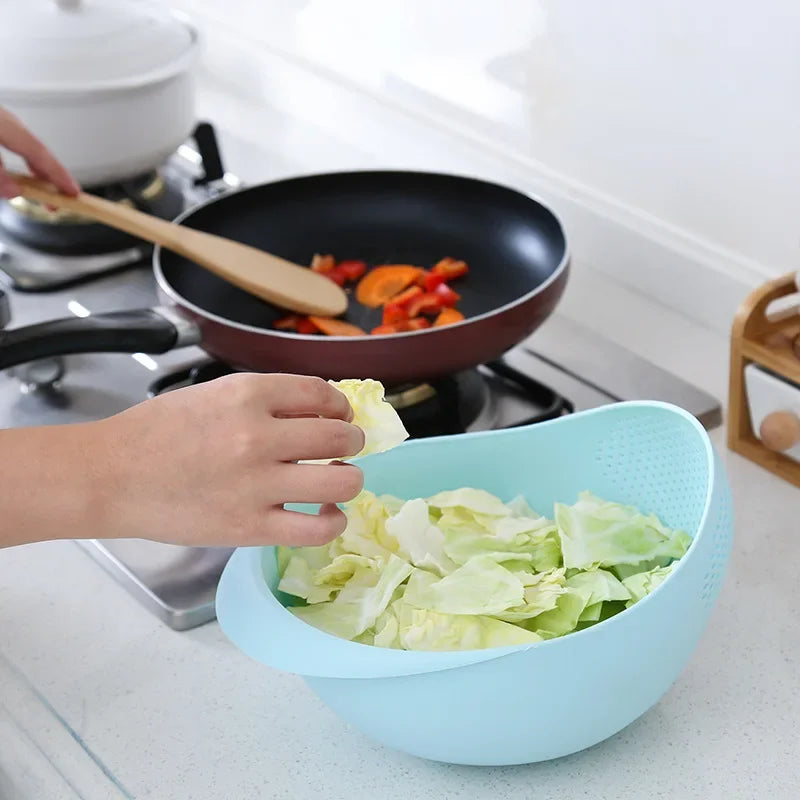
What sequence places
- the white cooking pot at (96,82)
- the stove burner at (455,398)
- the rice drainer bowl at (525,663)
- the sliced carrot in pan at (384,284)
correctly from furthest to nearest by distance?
the white cooking pot at (96,82), the sliced carrot in pan at (384,284), the stove burner at (455,398), the rice drainer bowl at (525,663)

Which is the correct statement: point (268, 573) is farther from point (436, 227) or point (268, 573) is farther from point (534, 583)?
point (436, 227)

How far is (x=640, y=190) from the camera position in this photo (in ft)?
4.41

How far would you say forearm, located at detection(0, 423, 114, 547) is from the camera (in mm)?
705

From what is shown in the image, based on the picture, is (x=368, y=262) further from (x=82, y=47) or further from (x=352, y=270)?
(x=82, y=47)

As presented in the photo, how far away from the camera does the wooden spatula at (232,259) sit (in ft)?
3.93

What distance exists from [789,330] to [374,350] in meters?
0.36

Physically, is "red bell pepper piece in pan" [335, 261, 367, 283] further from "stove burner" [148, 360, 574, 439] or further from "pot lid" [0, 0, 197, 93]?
"pot lid" [0, 0, 197, 93]

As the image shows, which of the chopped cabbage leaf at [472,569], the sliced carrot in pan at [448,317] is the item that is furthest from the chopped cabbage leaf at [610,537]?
the sliced carrot in pan at [448,317]

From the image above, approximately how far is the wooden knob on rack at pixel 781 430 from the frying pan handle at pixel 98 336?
0.50m

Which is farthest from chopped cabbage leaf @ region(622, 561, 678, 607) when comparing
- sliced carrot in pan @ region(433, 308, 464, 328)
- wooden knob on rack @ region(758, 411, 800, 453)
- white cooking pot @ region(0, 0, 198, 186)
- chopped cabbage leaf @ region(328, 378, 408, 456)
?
white cooking pot @ region(0, 0, 198, 186)

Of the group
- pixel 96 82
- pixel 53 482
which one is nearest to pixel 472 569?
pixel 53 482

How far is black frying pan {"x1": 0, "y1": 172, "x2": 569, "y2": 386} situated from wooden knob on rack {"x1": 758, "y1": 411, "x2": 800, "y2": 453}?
0.69 feet

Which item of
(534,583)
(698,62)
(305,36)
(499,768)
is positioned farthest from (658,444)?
(305,36)

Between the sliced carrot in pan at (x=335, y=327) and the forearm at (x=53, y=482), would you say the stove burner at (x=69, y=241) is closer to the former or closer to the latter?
the sliced carrot in pan at (x=335, y=327)
